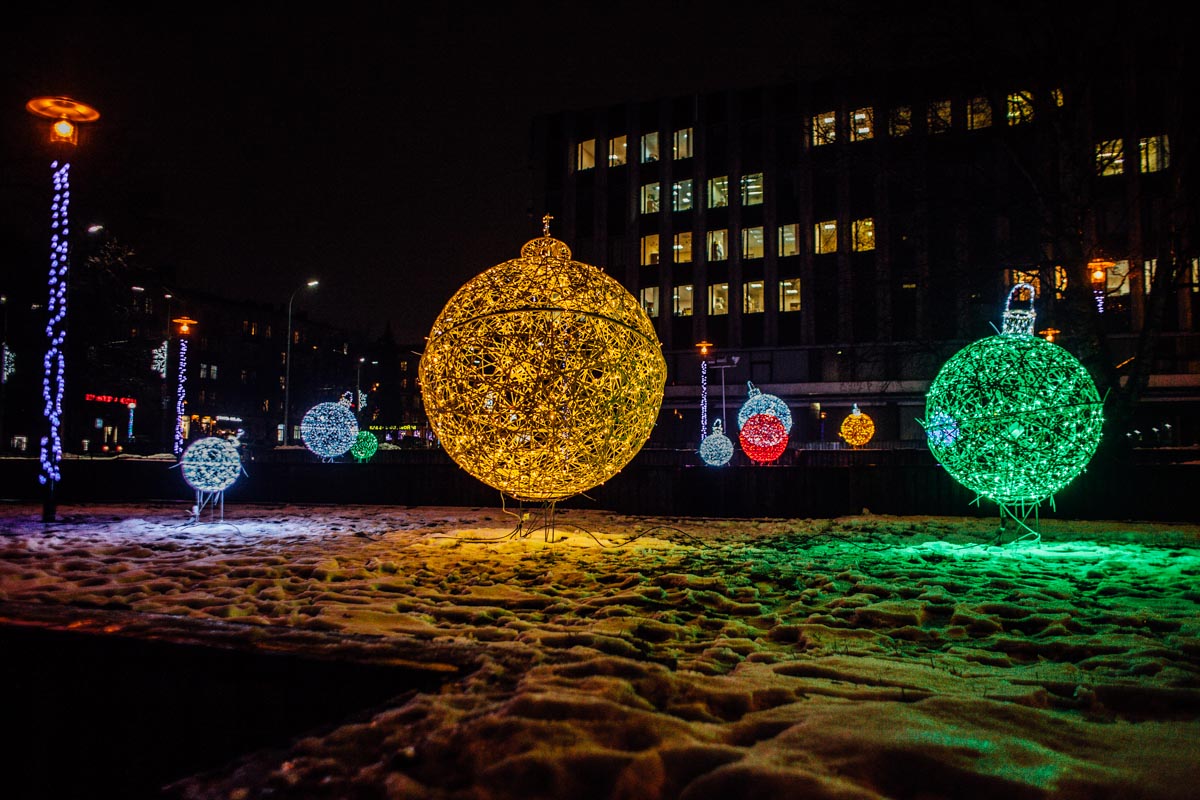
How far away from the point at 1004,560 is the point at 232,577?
777cm

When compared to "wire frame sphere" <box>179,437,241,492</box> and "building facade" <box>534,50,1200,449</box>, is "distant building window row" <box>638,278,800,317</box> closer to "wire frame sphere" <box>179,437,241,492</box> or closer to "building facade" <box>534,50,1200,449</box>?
"building facade" <box>534,50,1200,449</box>

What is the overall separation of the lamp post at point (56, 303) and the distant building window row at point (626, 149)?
3463cm

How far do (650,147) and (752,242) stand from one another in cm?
898

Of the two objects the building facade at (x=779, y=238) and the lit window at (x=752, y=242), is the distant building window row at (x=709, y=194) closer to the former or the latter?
the building facade at (x=779, y=238)

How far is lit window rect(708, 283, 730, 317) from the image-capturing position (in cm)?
4006

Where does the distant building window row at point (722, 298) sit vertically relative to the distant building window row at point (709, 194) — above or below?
below

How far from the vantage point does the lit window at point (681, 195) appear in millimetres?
41438

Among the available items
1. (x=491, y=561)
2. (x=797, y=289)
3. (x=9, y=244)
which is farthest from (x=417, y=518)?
(x=797, y=289)

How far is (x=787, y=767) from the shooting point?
7.28 feet

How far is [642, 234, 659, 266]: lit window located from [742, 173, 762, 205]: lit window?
225 inches

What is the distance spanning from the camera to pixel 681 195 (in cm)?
4159

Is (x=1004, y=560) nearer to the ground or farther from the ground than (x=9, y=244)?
nearer to the ground

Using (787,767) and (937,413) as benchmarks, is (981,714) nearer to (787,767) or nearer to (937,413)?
(787,767)

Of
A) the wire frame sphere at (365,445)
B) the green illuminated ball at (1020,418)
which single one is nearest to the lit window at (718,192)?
the wire frame sphere at (365,445)
